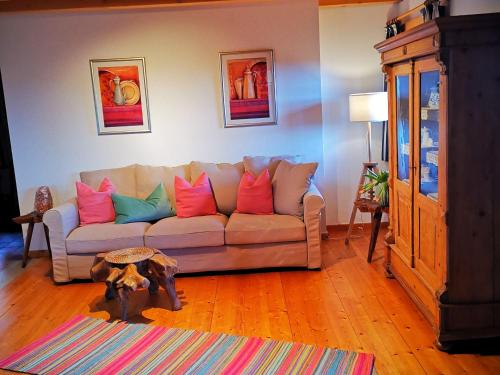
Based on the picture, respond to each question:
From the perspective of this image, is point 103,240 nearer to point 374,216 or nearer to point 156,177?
point 156,177

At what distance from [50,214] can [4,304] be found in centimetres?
78

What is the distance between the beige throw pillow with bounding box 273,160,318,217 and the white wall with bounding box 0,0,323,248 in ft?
2.08

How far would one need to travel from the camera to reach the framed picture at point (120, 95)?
4.97m

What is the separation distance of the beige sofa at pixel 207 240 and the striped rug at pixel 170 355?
962 millimetres

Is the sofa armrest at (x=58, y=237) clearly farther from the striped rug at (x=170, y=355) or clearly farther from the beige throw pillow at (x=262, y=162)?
the beige throw pillow at (x=262, y=162)

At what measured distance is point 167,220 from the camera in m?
4.46

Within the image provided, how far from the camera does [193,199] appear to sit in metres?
4.57

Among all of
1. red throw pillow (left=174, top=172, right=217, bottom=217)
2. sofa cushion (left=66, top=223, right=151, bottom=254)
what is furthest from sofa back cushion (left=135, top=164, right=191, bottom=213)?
sofa cushion (left=66, top=223, right=151, bottom=254)

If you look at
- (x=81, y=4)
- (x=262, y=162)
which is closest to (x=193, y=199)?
(x=262, y=162)

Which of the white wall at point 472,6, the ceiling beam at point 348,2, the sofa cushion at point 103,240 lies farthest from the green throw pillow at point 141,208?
the white wall at point 472,6

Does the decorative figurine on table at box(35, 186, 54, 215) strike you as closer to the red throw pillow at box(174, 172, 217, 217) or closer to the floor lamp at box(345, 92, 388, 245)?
the red throw pillow at box(174, 172, 217, 217)

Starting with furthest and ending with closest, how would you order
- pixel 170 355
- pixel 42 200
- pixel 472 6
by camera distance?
pixel 42 200 < pixel 472 6 < pixel 170 355

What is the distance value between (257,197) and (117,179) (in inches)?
54.5

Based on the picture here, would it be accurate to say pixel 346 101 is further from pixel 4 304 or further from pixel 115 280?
pixel 4 304
